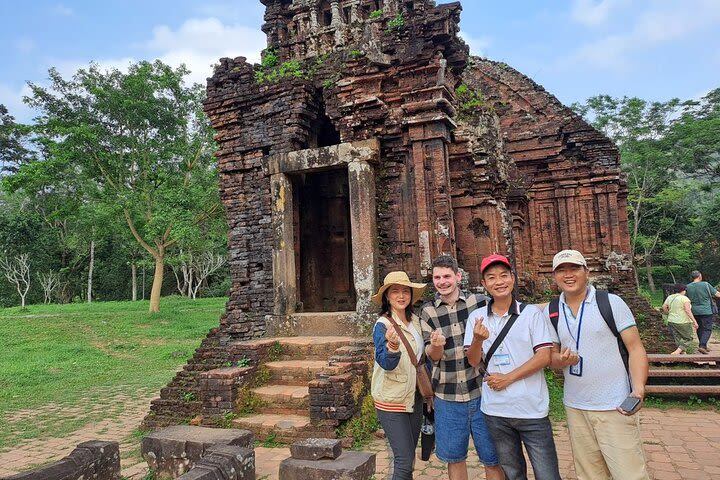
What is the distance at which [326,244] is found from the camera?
35.0 feet

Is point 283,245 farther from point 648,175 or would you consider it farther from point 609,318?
point 648,175

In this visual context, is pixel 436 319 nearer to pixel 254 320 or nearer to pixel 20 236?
pixel 254 320

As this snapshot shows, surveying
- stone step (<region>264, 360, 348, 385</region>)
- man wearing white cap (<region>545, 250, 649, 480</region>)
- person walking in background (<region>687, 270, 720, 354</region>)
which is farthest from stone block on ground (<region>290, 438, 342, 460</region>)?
person walking in background (<region>687, 270, 720, 354</region>)

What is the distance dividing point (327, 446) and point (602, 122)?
33.8 m

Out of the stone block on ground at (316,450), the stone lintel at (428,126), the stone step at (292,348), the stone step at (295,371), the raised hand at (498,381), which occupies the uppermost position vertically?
the stone lintel at (428,126)

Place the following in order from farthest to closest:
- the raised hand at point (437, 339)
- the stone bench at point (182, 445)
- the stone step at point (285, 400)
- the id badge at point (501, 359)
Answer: the stone step at point (285, 400), the stone bench at point (182, 445), the raised hand at point (437, 339), the id badge at point (501, 359)

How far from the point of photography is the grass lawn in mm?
9547

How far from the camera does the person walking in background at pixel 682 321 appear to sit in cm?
979

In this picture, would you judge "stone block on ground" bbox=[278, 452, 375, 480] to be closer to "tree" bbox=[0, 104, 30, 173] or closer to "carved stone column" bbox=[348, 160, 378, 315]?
"carved stone column" bbox=[348, 160, 378, 315]

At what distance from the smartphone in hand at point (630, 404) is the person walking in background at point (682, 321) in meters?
8.40

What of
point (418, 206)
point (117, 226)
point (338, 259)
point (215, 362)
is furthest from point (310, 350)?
point (117, 226)

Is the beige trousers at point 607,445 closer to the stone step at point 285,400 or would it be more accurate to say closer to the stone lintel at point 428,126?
the stone step at point 285,400

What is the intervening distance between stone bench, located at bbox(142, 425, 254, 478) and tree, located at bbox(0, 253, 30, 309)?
32.6m

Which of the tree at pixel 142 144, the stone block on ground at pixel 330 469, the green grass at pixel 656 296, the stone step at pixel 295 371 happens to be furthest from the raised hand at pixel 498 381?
the green grass at pixel 656 296
